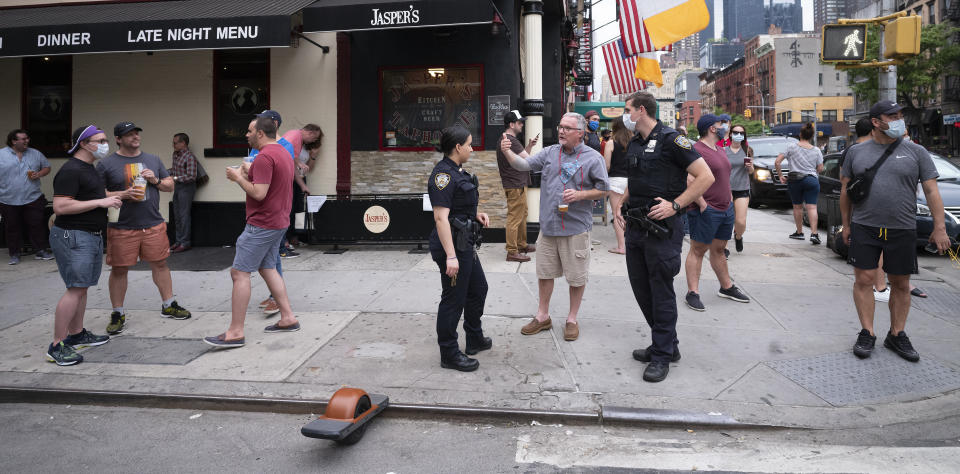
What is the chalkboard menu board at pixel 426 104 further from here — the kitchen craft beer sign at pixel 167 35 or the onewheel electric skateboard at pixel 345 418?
the onewheel electric skateboard at pixel 345 418

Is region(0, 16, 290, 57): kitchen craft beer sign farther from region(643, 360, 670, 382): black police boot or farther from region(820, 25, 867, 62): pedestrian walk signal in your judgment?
region(820, 25, 867, 62): pedestrian walk signal

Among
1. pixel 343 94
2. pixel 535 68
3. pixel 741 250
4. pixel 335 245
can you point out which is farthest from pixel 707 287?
pixel 343 94

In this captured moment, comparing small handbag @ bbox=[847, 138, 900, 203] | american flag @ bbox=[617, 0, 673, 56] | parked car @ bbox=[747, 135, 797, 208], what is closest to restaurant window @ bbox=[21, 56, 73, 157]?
american flag @ bbox=[617, 0, 673, 56]

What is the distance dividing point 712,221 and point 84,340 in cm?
588

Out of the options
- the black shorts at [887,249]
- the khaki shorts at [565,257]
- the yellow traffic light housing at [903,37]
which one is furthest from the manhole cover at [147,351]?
the yellow traffic light housing at [903,37]

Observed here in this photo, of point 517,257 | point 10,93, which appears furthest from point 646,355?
point 10,93

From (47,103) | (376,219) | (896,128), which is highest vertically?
(47,103)

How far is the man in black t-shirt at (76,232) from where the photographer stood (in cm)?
500

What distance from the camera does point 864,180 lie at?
4.93m

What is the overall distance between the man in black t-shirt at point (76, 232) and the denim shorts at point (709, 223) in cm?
529

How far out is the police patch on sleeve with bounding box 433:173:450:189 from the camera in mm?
4488

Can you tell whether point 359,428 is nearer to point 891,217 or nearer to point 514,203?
point 891,217

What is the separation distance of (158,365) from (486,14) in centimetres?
579

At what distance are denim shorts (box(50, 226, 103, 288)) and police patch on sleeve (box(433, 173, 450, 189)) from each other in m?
2.96
